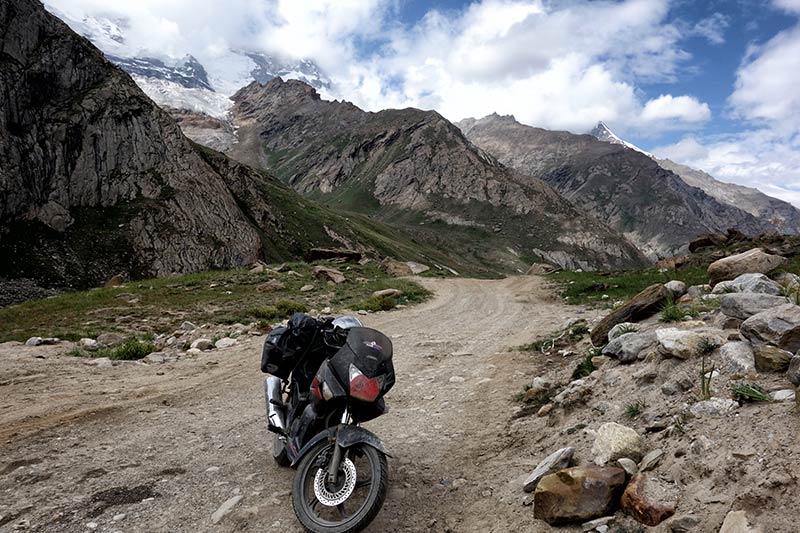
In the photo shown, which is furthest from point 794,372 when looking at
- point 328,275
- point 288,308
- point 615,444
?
point 328,275

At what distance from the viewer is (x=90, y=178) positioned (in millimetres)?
56094

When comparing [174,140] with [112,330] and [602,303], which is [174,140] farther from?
[602,303]

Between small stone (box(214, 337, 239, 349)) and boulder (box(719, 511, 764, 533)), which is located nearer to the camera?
boulder (box(719, 511, 764, 533))

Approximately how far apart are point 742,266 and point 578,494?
11273 mm

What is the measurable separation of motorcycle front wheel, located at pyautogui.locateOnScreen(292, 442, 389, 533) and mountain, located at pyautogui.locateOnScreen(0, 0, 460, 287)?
50.6 m

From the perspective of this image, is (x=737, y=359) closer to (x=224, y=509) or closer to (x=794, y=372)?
(x=794, y=372)

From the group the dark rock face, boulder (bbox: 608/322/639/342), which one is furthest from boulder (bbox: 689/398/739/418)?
the dark rock face

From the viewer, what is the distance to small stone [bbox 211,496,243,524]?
481 centimetres

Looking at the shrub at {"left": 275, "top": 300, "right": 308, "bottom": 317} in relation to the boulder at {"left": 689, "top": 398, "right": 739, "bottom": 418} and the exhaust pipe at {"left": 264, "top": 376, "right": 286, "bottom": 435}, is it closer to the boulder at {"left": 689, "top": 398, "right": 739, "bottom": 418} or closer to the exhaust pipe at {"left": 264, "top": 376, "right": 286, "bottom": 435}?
the exhaust pipe at {"left": 264, "top": 376, "right": 286, "bottom": 435}

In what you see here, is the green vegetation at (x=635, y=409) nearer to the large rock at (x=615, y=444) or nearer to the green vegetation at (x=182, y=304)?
the large rock at (x=615, y=444)

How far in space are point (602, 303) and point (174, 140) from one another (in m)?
66.3

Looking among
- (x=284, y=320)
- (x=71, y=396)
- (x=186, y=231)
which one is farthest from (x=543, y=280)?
(x=186, y=231)

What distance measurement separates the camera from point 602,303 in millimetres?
20516

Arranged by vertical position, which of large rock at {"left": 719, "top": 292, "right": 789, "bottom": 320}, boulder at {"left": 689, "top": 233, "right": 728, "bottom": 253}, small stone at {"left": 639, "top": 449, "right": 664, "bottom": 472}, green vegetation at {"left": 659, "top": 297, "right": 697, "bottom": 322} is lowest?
small stone at {"left": 639, "top": 449, "right": 664, "bottom": 472}
